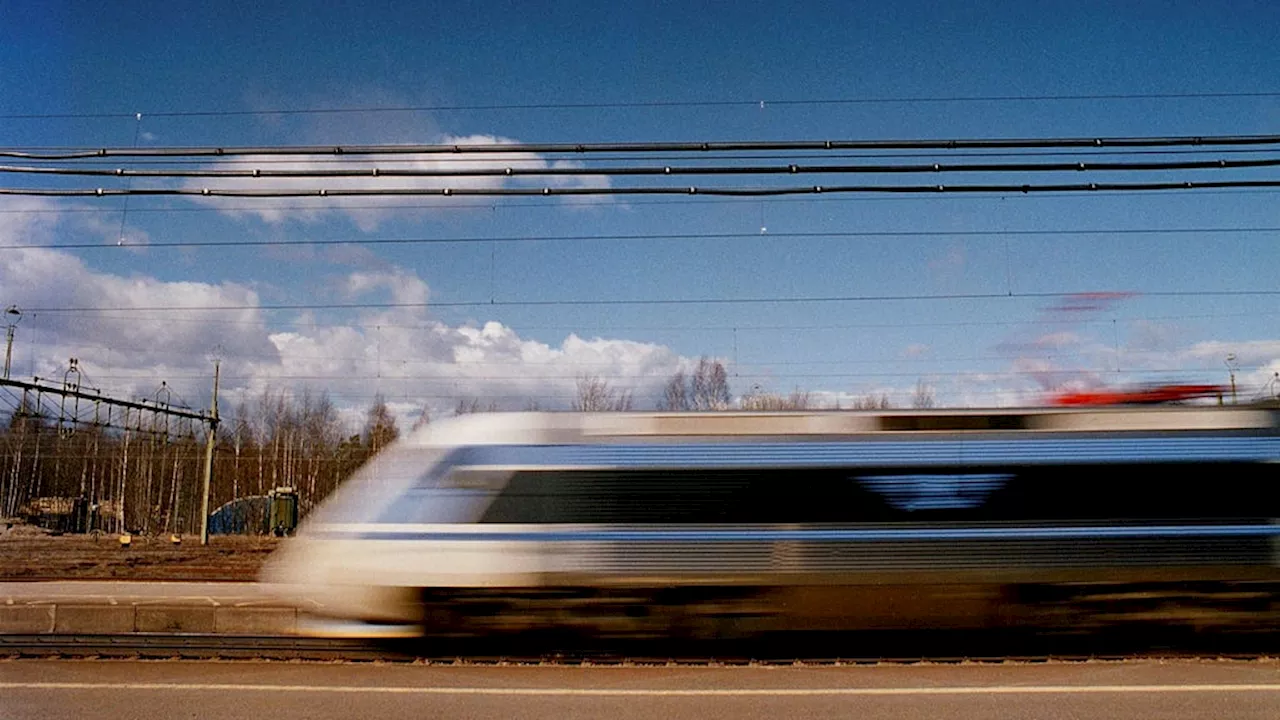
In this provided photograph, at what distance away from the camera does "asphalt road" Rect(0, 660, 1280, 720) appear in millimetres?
6895

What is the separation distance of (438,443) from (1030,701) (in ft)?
19.6

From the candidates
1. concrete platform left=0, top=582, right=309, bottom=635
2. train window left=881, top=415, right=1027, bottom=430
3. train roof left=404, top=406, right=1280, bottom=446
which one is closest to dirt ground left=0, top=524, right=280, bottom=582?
concrete platform left=0, top=582, right=309, bottom=635

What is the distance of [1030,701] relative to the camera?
7113 millimetres

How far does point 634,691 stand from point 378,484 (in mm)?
3416

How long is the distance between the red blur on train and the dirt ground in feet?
54.8

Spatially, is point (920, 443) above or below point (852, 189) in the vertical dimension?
below

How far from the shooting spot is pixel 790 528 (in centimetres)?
873

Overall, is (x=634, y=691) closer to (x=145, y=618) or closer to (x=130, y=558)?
(x=145, y=618)

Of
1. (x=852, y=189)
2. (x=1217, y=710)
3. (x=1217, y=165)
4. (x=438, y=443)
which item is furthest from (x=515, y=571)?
(x=1217, y=165)

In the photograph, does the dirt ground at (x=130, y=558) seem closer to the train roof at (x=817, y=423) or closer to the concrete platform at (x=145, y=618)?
the concrete platform at (x=145, y=618)

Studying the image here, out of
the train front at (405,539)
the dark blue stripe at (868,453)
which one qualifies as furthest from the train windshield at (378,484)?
the dark blue stripe at (868,453)

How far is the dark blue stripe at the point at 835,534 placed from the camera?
8.66 meters

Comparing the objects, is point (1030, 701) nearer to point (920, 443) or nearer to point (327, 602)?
point (920, 443)

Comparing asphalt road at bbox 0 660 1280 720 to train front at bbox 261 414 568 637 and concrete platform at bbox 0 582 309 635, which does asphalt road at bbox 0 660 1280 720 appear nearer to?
train front at bbox 261 414 568 637
